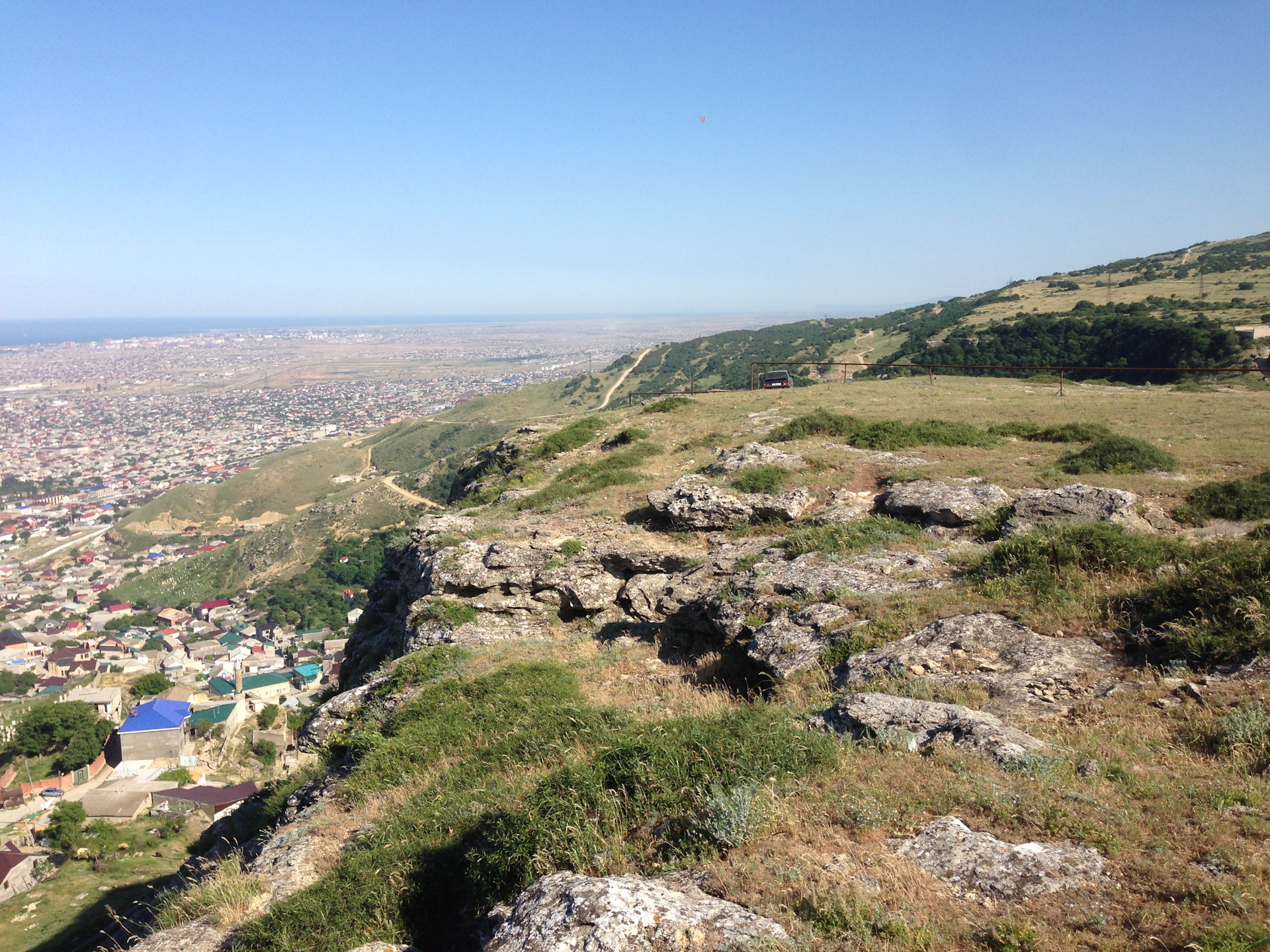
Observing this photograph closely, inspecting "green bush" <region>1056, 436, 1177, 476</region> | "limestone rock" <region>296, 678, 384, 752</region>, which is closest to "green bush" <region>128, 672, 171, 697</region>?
"limestone rock" <region>296, 678, 384, 752</region>

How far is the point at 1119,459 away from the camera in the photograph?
1416 cm

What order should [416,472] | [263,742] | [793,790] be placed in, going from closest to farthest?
[793,790] → [263,742] → [416,472]

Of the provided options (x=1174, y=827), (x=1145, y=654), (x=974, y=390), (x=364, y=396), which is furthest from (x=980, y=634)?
(x=364, y=396)

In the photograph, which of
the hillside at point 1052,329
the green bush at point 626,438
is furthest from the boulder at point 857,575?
the hillside at point 1052,329

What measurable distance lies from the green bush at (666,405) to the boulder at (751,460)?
1090cm

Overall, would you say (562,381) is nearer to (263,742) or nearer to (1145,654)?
(263,742)

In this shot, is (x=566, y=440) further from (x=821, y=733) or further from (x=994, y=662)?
(x=821, y=733)

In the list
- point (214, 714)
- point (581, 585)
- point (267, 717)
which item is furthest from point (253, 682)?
point (581, 585)

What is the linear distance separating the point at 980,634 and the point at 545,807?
519 centimetres

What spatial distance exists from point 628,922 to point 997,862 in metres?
2.30

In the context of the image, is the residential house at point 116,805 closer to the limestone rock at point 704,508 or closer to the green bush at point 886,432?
the limestone rock at point 704,508

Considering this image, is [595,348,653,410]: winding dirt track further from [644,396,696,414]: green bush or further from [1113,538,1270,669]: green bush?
[1113,538,1270,669]: green bush

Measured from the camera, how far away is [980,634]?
728 cm

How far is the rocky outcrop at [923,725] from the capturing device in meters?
5.27
